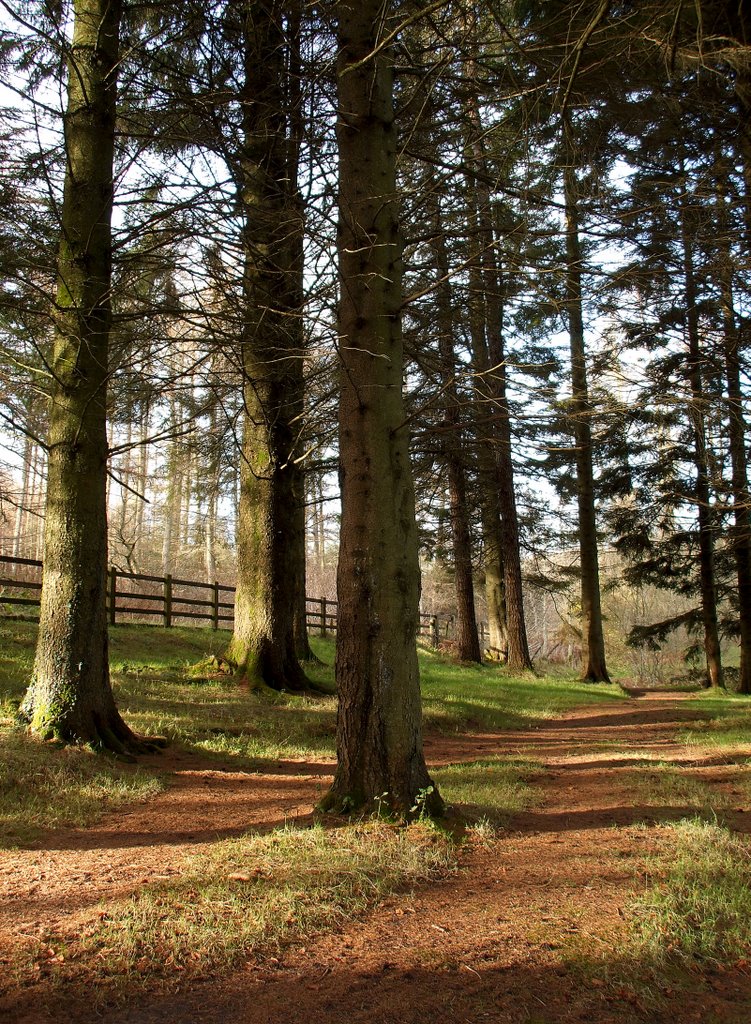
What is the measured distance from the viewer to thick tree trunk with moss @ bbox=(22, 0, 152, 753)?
626cm

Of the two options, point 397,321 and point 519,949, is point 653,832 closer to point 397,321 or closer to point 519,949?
point 519,949

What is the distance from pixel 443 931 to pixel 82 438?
204 inches

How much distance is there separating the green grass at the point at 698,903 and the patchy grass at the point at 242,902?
1126 mm

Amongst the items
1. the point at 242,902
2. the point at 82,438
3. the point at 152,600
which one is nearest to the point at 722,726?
the point at 242,902

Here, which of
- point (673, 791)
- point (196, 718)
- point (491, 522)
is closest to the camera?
point (673, 791)

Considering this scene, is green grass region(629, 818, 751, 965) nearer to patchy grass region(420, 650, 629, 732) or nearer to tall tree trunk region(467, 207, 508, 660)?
patchy grass region(420, 650, 629, 732)

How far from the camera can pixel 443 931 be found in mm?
3234

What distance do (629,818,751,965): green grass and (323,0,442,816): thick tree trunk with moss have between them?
4.87ft

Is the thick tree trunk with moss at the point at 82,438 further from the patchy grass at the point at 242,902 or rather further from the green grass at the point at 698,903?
the green grass at the point at 698,903

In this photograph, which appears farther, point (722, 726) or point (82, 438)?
point (722, 726)

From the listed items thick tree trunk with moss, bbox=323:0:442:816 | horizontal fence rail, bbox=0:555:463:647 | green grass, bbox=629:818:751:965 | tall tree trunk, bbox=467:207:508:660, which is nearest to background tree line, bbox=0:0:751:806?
thick tree trunk with moss, bbox=323:0:442:816

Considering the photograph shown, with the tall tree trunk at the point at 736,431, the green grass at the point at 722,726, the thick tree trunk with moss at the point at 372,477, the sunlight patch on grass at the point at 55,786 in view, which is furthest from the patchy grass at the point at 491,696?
the thick tree trunk with moss at the point at 372,477

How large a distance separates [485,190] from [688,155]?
4.59m

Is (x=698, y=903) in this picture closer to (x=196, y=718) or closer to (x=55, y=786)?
(x=55, y=786)
